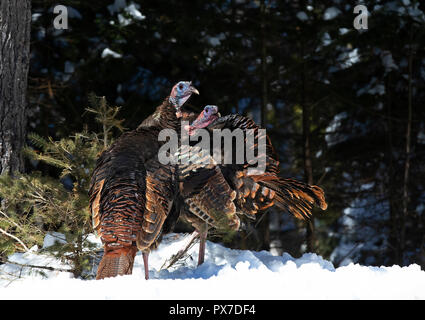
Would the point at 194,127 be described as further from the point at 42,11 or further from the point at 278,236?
the point at 278,236

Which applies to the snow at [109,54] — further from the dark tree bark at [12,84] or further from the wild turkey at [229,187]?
the wild turkey at [229,187]

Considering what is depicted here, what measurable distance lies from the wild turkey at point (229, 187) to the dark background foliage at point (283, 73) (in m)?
1.76

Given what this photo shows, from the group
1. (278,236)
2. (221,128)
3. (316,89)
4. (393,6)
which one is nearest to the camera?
(221,128)

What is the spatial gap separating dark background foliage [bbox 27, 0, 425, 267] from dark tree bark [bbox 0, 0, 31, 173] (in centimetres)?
88

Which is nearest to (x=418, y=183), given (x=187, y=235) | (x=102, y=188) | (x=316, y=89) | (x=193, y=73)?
(x=316, y=89)

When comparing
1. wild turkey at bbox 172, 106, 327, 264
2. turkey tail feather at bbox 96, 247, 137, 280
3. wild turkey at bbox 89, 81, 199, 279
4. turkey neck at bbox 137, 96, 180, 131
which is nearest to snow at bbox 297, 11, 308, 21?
wild turkey at bbox 172, 106, 327, 264

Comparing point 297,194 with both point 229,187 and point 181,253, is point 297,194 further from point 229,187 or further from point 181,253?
point 181,253

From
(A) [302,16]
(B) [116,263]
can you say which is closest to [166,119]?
(B) [116,263]

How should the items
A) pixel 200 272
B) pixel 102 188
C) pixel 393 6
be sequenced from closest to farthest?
pixel 102 188
pixel 200 272
pixel 393 6

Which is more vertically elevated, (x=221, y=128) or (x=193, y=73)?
(x=193, y=73)

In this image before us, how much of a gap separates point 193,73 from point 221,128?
10.3 feet

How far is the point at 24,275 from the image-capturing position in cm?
410

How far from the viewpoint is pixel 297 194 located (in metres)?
4.15

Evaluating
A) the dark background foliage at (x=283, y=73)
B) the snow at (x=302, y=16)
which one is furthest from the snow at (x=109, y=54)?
the snow at (x=302, y=16)
